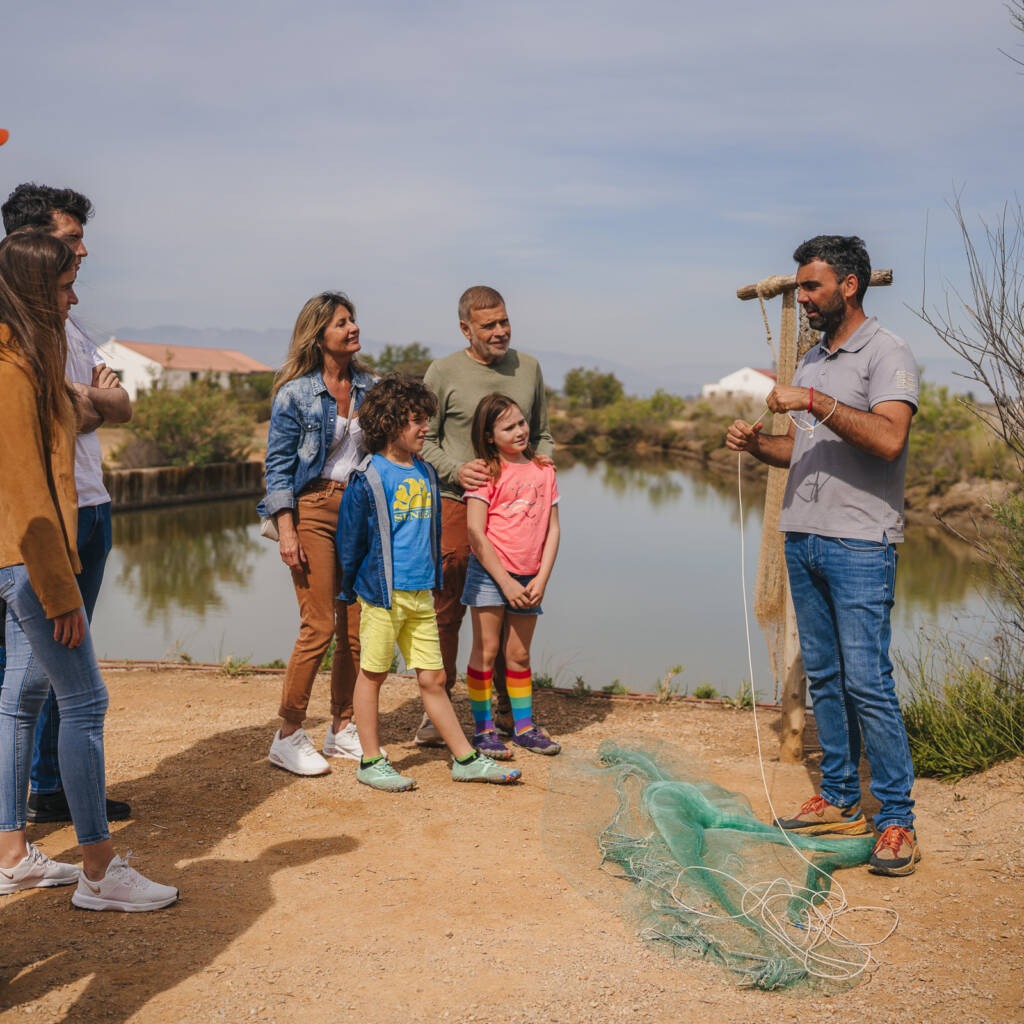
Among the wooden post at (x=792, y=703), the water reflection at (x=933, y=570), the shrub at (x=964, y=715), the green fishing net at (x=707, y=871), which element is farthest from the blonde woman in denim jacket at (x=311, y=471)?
the water reflection at (x=933, y=570)

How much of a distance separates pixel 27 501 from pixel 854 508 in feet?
8.56

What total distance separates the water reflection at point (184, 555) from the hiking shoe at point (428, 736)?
8043 millimetres

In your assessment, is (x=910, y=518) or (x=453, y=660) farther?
(x=910, y=518)

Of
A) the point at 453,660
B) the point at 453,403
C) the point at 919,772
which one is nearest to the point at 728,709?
the point at 919,772

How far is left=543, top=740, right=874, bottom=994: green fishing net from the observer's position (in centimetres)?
298

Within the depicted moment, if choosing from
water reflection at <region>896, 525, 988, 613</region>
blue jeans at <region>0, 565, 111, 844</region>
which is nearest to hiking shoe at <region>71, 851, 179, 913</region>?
blue jeans at <region>0, 565, 111, 844</region>

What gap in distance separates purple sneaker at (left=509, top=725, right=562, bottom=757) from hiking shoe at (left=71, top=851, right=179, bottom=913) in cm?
207

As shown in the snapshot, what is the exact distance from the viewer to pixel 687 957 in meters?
2.99

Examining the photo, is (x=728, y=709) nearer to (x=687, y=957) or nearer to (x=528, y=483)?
(x=528, y=483)

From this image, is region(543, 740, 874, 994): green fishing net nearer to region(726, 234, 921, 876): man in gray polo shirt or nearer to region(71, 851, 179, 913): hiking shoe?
region(726, 234, 921, 876): man in gray polo shirt

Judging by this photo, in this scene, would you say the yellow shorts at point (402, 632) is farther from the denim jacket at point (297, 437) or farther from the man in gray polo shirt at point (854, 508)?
the man in gray polo shirt at point (854, 508)

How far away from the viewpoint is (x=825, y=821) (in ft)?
13.0

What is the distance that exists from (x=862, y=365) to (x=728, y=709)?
2800mm

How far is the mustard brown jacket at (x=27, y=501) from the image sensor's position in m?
2.82
